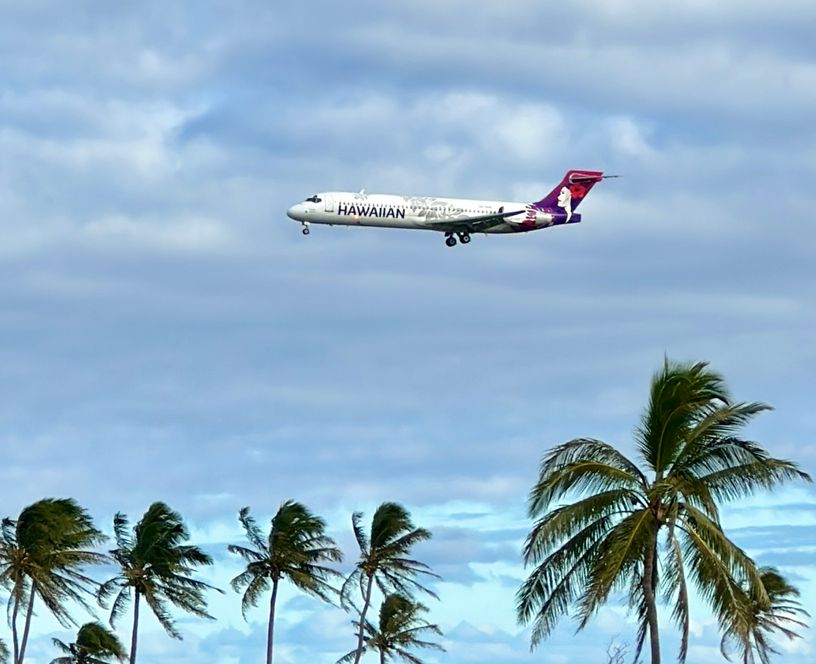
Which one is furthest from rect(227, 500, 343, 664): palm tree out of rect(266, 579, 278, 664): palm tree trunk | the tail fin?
the tail fin

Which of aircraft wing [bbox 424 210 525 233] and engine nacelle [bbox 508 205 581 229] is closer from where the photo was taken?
aircraft wing [bbox 424 210 525 233]

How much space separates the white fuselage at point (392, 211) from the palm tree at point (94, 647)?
113ft

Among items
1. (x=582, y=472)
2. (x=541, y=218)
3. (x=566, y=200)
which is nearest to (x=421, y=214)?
(x=541, y=218)

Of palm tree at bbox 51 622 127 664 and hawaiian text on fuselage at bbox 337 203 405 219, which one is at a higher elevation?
hawaiian text on fuselage at bbox 337 203 405 219

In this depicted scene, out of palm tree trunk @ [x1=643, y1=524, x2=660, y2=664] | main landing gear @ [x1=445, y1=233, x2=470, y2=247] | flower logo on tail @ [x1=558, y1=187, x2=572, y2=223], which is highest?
flower logo on tail @ [x1=558, y1=187, x2=572, y2=223]

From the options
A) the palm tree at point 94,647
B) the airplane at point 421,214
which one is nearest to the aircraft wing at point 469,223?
the airplane at point 421,214

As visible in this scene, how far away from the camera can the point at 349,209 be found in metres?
106

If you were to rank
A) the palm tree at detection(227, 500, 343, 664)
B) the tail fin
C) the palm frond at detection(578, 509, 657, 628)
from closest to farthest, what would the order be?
the palm frond at detection(578, 509, 657, 628) < the palm tree at detection(227, 500, 343, 664) < the tail fin

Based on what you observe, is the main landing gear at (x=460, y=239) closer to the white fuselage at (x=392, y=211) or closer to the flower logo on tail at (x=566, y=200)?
the white fuselage at (x=392, y=211)

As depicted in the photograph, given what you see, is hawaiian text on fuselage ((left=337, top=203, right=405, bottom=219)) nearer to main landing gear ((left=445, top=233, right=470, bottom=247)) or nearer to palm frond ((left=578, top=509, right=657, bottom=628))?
main landing gear ((left=445, top=233, right=470, bottom=247))

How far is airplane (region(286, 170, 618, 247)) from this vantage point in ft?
349

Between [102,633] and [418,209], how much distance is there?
127ft

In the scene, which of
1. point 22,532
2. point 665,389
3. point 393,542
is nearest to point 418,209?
point 393,542

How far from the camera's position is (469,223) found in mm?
108562
